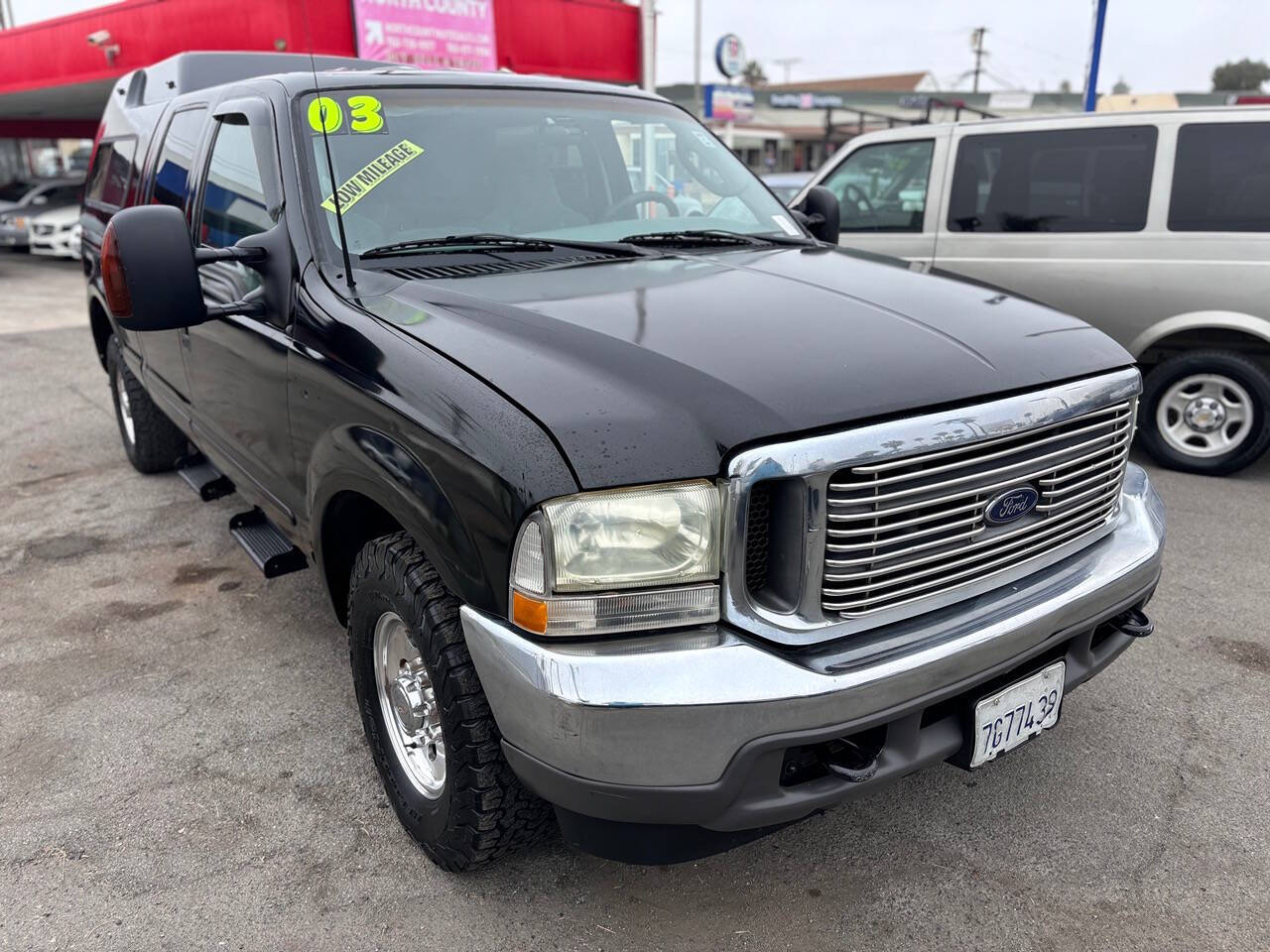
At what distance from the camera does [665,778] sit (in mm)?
1810

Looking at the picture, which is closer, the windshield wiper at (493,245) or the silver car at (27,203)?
the windshield wiper at (493,245)

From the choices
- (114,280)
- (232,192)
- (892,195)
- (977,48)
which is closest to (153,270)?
(114,280)

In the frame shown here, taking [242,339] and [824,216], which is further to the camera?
[824,216]

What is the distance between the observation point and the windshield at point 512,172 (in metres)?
2.87

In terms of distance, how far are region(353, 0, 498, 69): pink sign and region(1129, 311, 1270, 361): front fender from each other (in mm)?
10208

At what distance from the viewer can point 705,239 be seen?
317 centimetres

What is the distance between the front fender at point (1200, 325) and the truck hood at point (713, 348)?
3310 mm

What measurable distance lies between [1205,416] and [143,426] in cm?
588

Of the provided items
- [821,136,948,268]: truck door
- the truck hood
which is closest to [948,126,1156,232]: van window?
[821,136,948,268]: truck door

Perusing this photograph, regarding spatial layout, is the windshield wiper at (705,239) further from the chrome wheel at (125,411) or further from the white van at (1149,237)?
the chrome wheel at (125,411)

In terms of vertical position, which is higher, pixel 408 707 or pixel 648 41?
pixel 648 41

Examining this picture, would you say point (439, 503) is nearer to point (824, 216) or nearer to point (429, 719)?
point (429, 719)

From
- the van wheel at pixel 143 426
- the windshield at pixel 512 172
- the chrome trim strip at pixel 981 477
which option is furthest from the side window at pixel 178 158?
the chrome trim strip at pixel 981 477

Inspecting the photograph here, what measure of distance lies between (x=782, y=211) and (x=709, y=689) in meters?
2.38
